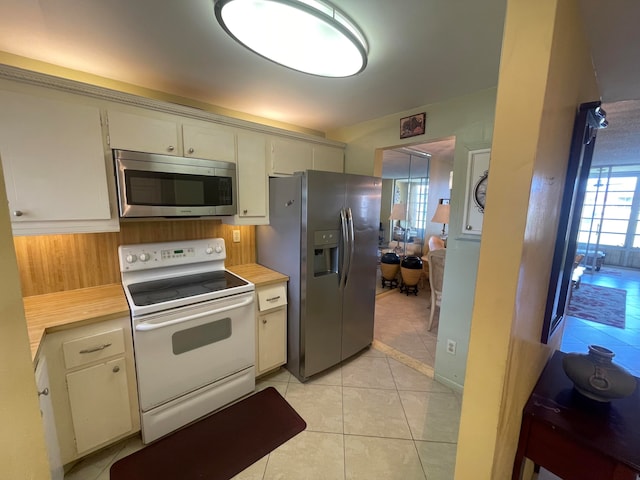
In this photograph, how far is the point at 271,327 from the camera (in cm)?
225

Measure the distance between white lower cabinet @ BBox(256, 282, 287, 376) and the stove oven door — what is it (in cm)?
11

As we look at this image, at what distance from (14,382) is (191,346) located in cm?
129

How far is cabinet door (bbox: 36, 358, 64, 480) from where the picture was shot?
1172mm

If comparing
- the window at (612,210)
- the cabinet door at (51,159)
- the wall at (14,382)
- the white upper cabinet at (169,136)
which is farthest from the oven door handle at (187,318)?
the window at (612,210)

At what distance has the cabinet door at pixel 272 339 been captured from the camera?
2205 millimetres

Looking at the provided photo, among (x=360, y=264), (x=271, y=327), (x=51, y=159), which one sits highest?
(x=51, y=159)

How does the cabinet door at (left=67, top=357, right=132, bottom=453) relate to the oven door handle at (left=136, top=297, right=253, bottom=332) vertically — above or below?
below

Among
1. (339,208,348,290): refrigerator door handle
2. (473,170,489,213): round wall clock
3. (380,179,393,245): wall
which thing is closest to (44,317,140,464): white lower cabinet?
(339,208,348,290): refrigerator door handle

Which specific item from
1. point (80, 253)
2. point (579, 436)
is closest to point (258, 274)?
point (80, 253)

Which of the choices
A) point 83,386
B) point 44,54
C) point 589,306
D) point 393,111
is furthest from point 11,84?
point 589,306

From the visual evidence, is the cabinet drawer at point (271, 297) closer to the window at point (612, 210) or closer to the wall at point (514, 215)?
the wall at point (514, 215)

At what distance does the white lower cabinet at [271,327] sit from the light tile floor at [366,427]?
0.69 ft

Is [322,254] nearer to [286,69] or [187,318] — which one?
[187,318]

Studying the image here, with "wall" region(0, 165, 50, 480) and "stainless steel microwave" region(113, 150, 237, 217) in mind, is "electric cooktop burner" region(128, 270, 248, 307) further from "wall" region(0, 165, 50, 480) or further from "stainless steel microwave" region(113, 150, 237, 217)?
"wall" region(0, 165, 50, 480)
